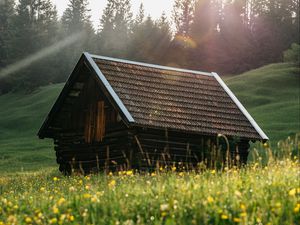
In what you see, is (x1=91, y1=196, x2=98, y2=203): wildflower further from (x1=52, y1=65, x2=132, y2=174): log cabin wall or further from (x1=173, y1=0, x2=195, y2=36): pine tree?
(x1=173, y1=0, x2=195, y2=36): pine tree

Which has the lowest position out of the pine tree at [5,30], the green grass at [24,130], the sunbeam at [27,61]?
the green grass at [24,130]

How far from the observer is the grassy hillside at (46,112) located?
128ft

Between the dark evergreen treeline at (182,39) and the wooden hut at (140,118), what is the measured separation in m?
49.6

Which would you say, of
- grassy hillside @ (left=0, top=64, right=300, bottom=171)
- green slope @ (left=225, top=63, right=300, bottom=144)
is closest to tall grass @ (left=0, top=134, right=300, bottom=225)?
grassy hillside @ (left=0, top=64, right=300, bottom=171)

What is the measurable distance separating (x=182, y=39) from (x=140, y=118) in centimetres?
6069

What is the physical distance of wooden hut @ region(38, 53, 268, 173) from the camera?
70.6 feet

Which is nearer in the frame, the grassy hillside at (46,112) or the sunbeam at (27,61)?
the grassy hillside at (46,112)

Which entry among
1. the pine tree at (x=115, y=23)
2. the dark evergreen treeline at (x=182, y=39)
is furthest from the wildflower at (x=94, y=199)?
the pine tree at (x=115, y=23)

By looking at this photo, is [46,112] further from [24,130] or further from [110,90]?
[110,90]

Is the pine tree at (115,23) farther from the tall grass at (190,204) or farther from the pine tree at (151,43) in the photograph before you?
the tall grass at (190,204)

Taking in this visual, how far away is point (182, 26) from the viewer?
92.8 meters

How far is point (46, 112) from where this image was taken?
200ft

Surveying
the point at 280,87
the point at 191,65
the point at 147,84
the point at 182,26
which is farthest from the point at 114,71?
the point at 182,26

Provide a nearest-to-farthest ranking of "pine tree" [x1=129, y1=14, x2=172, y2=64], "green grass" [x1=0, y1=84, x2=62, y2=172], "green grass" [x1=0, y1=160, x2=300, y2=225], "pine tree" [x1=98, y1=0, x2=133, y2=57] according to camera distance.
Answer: "green grass" [x1=0, y1=160, x2=300, y2=225], "green grass" [x1=0, y1=84, x2=62, y2=172], "pine tree" [x1=129, y1=14, x2=172, y2=64], "pine tree" [x1=98, y1=0, x2=133, y2=57]
